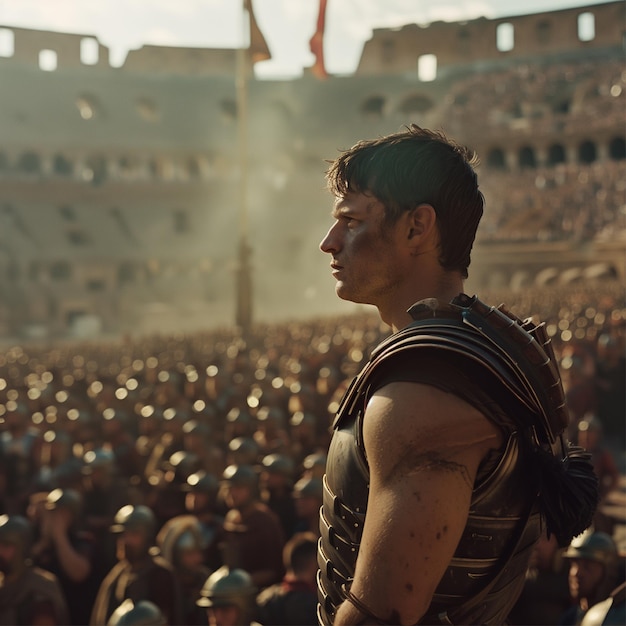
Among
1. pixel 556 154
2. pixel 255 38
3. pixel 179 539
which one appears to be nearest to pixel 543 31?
pixel 556 154

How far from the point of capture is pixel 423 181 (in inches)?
75.3

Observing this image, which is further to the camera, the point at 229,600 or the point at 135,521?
the point at 135,521

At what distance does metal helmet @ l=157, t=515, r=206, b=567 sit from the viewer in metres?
6.16

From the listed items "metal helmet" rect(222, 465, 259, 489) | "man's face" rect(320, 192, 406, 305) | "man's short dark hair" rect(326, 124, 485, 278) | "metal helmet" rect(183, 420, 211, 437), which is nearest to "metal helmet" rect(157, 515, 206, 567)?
"metal helmet" rect(222, 465, 259, 489)

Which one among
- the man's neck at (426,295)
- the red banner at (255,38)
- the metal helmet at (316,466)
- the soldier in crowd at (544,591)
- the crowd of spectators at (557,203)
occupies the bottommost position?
the soldier in crowd at (544,591)

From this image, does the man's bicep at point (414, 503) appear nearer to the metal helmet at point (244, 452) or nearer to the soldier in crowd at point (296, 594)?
the soldier in crowd at point (296, 594)

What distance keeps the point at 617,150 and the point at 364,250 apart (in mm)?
53887

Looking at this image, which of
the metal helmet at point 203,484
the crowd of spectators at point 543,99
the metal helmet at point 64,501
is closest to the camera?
the metal helmet at point 64,501

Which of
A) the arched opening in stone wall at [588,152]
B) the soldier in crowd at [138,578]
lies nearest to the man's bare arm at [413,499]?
the soldier in crowd at [138,578]

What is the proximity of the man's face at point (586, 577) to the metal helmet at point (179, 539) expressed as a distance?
8.43 feet

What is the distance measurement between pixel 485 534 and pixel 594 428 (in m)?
7.35

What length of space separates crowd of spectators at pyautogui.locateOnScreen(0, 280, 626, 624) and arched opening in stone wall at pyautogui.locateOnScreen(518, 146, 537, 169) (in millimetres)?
36953

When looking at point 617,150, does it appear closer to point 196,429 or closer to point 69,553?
point 196,429

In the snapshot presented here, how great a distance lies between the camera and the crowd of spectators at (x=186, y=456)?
6.09 m
